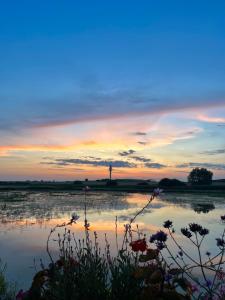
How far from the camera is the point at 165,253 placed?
10914 millimetres

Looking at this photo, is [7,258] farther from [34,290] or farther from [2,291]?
[34,290]

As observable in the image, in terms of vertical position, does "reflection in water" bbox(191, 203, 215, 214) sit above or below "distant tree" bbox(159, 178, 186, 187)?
below

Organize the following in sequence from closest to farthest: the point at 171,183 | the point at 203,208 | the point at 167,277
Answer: the point at 167,277
the point at 203,208
the point at 171,183

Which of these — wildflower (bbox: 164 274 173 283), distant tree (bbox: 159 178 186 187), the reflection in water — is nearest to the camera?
wildflower (bbox: 164 274 173 283)

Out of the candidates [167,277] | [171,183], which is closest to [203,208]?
[167,277]

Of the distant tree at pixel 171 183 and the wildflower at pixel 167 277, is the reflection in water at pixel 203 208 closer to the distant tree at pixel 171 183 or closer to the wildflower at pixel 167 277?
the wildflower at pixel 167 277

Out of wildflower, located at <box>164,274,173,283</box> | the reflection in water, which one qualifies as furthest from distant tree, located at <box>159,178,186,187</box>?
wildflower, located at <box>164,274,173,283</box>

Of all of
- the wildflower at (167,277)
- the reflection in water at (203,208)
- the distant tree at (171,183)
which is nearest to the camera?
the wildflower at (167,277)

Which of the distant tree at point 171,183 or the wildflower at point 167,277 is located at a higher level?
the distant tree at point 171,183

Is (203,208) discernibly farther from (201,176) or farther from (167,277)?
(201,176)

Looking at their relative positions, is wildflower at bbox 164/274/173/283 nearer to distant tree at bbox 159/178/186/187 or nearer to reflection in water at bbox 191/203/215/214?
reflection in water at bbox 191/203/215/214

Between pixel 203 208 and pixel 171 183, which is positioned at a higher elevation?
pixel 171 183

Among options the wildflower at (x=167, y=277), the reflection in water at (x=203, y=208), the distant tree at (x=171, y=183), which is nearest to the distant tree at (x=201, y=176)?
the distant tree at (x=171, y=183)

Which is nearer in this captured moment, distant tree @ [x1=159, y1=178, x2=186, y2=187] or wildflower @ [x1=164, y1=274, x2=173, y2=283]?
wildflower @ [x1=164, y1=274, x2=173, y2=283]
